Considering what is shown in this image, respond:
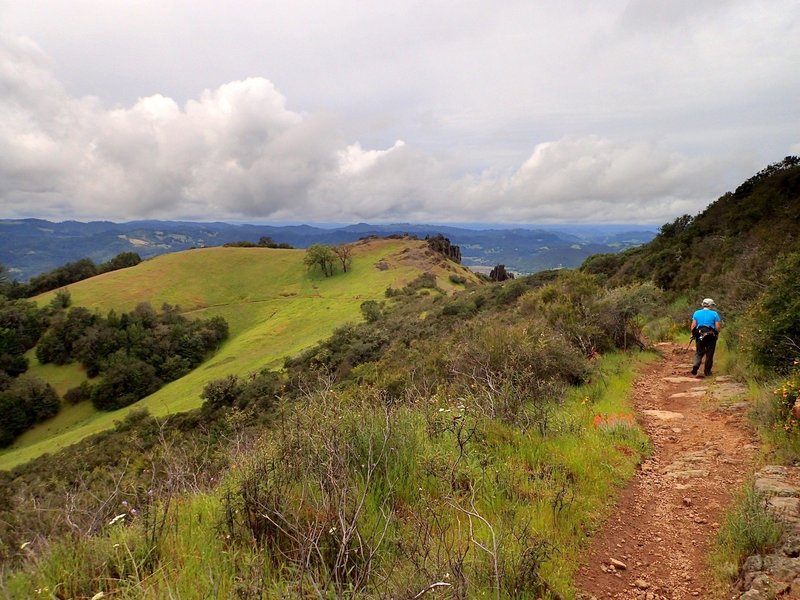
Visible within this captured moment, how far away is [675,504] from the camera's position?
4559 mm

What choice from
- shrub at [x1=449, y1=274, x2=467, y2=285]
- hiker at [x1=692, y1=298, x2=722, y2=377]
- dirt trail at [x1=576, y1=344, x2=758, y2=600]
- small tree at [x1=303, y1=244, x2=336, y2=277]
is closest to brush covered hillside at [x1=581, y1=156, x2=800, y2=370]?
hiker at [x1=692, y1=298, x2=722, y2=377]

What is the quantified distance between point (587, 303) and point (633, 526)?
10143mm

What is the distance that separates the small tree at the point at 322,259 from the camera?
8619 centimetres

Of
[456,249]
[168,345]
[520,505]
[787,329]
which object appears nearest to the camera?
[520,505]

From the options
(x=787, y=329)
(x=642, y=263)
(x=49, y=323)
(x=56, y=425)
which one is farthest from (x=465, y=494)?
(x=49, y=323)

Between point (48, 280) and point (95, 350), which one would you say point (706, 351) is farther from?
point (48, 280)

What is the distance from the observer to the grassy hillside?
48219mm

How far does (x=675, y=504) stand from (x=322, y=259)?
8443cm

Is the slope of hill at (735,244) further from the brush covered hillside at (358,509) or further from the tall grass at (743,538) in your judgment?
the tall grass at (743,538)

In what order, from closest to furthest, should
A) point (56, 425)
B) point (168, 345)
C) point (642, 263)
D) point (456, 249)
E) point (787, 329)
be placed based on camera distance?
point (787, 329), point (642, 263), point (56, 425), point (168, 345), point (456, 249)

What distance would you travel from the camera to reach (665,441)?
639 centimetres

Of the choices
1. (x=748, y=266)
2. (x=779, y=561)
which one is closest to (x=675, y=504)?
(x=779, y=561)

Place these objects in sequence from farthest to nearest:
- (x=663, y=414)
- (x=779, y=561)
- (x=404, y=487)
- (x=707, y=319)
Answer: (x=707, y=319)
(x=663, y=414)
(x=404, y=487)
(x=779, y=561)

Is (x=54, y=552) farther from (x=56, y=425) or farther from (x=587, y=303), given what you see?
(x=56, y=425)
